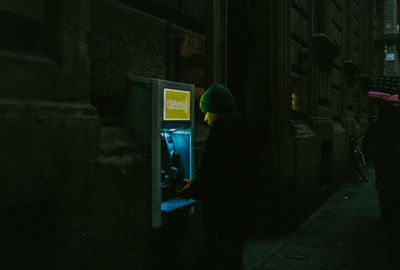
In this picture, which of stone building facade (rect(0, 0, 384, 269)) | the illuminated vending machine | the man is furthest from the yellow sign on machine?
the man

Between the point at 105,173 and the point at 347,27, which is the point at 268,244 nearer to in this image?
the point at 105,173

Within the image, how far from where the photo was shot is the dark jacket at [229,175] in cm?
281

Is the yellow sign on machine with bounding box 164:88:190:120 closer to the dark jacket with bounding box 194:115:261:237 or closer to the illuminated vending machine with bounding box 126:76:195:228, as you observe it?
the illuminated vending machine with bounding box 126:76:195:228

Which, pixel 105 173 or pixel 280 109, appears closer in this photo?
pixel 105 173

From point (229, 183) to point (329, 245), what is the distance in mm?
3191

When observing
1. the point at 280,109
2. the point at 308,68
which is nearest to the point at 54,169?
the point at 280,109

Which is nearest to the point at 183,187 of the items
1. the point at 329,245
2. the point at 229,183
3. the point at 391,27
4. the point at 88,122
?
the point at 229,183

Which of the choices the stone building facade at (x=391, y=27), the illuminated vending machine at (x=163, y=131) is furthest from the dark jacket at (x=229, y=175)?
the stone building facade at (x=391, y=27)

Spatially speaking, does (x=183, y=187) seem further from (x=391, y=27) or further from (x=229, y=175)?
(x=391, y=27)

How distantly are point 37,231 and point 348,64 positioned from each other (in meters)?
10.2

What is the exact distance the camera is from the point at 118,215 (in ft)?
9.83

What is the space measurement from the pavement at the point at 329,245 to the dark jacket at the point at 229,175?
2.01 metres

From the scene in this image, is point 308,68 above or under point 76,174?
above

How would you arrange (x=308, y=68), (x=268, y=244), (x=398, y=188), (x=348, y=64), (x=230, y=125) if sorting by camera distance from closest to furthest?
(x=230, y=125) < (x=398, y=188) < (x=268, y=244) < (x=308, y=68) < (x=348, y=64)
